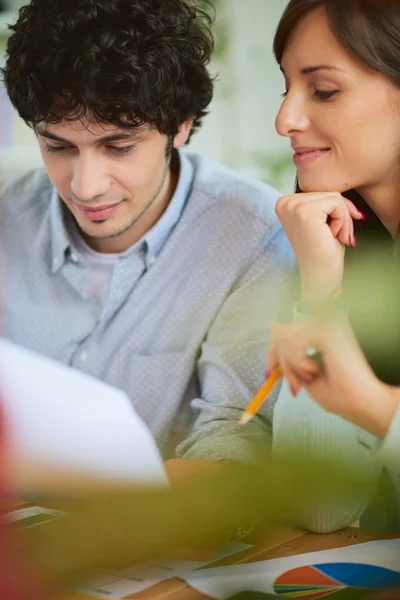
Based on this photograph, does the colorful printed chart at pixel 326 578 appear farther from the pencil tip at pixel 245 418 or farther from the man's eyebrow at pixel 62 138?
the man's eyebrow at pixel 62 138

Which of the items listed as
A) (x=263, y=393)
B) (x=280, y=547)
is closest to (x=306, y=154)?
(x=263, y=393)

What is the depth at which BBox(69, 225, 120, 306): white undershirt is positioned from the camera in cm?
87

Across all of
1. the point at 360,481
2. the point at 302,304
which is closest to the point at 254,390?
the point at 302,304

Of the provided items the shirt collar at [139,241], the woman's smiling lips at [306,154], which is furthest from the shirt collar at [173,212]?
the woman's smiling lips at [306,154]

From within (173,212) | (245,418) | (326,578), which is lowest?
(326,578)

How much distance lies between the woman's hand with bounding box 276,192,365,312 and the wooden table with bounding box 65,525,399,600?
0.68 ft

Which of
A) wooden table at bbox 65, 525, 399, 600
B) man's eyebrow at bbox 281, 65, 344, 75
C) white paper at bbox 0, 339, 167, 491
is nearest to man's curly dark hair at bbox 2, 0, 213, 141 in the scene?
man's eyebrow at bbox 281, 65, 344, 75

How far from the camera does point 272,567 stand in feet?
1.89

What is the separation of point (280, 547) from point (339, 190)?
320mm

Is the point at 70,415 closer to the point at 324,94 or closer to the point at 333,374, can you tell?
the point at 333,374

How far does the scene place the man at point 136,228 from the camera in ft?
2.62

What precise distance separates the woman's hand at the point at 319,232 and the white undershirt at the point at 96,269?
247 mm

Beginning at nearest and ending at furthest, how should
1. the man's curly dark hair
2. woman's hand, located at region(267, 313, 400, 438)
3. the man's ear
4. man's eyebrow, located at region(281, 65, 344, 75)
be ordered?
woman's hand, located at region(267, 313, 400, 438) < man's eyebrow, located at region(281, 65, 344, 75) < the man's curly dark hair < the man's ear

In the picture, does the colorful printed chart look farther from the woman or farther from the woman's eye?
the woman's eye
